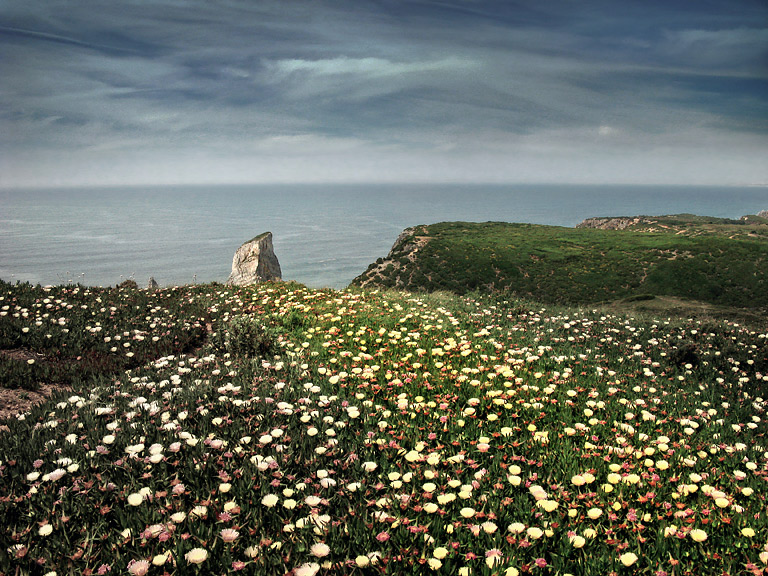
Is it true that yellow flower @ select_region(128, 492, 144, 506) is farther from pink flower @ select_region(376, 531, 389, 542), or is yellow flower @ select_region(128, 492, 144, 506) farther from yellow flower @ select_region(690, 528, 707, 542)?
yellow flower @ select_region(690, 528, 707, 542)

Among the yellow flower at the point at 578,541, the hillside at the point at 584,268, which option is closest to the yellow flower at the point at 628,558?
the yellow flower at the point at 578,541

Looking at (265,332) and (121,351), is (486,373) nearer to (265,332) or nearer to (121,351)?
(265,332)

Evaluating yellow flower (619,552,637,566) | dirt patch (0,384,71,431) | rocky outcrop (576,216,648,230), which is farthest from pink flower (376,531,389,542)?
rocky outcrop (576,216,648,230)

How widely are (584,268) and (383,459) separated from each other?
43630 millimetres

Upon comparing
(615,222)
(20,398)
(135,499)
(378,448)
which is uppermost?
(615,222)

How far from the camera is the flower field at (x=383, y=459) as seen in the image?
10.7ft

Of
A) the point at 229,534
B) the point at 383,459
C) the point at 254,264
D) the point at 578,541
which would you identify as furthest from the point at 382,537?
the point at 254,264

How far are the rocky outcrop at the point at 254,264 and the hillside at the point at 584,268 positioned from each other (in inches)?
392

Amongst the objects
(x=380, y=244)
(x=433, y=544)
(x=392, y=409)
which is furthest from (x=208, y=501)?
(x=380, y=244)

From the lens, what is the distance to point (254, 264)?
4547 cm

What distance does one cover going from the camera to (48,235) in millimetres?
168250

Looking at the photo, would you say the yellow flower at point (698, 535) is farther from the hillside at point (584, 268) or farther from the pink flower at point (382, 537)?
the hillside at point (584, 268)

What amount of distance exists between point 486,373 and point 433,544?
13.2 ft

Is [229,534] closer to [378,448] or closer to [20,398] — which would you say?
[378,448]
